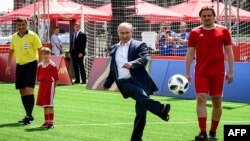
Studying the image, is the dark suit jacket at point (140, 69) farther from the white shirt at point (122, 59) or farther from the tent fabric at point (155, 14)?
the tent fabric at point (155, 14)

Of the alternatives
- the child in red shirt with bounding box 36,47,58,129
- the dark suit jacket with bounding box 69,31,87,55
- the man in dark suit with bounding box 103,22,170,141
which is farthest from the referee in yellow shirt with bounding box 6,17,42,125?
the dark suit jacket with bounding box 69,31,87,55

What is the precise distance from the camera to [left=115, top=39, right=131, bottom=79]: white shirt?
9.76m

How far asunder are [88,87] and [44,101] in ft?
32.6

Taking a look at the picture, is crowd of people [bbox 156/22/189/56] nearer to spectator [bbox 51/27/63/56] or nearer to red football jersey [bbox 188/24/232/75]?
spectator [bbox 51/27/63/56]

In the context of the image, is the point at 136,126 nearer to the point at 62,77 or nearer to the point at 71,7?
the point at 62,77

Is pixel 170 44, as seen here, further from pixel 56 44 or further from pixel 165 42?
pixel 56 44

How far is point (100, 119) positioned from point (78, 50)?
11.0 meters

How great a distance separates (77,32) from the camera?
79.2 ft

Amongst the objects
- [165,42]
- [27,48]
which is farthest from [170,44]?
[27,48]

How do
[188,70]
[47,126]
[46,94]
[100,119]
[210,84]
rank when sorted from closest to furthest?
[210,84] → [188,70] → [47,126] → [46,94] → [100,119]

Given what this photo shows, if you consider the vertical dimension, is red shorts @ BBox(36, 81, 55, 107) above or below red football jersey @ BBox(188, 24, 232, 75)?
below

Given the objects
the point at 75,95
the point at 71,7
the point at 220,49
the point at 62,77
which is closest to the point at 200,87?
the point at 220,49

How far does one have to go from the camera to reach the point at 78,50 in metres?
24.1

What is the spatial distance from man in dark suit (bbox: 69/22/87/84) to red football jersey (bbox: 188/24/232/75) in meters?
13.9
